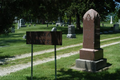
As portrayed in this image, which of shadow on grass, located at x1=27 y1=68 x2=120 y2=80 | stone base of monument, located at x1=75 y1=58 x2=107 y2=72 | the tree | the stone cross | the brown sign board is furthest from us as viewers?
the tree

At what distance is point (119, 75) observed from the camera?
631 centimetres

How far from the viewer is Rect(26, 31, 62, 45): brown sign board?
527 centimetres

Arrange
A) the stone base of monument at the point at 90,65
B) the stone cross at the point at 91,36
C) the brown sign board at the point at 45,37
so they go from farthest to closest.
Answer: the stone cross at the point at 91,36
the stone base of monument at the point at 90,65
the brown sign board at the point at 45,37

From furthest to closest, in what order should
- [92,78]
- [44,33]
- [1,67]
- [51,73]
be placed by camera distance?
[1,67]
[51,73]
[92,78]
[44,33]

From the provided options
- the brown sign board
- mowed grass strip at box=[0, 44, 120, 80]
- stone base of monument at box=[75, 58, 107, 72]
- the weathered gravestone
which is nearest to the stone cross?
the weathered gravestone

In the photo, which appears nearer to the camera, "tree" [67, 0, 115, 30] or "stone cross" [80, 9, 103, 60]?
"stone cross" [80, 9, 103, 60]

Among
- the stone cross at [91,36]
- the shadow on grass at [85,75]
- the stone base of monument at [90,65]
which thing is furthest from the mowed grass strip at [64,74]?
the stone cross at [91,36]

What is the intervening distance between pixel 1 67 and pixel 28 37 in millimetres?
3200

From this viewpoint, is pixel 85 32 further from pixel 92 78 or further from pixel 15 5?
pixel 15 5

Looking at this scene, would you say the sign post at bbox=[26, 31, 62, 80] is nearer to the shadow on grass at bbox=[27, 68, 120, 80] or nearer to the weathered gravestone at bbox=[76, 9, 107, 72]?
the shadow on grass at bbox=[27, 68, 120, 80]

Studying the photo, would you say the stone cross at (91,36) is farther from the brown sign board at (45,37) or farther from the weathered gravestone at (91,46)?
the brown sign board at (45,37)

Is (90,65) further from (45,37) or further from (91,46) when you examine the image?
(45,37)

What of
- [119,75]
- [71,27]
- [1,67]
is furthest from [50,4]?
[71,27]

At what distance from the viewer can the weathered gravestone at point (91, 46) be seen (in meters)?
7.19
